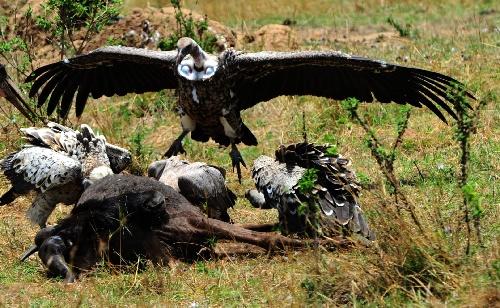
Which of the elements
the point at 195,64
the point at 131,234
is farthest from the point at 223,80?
the point at 131,234

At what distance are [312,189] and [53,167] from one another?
1776mm

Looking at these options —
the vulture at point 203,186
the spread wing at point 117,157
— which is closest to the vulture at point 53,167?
the spread wing at point 117,157

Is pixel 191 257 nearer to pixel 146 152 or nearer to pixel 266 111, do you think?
pixel 146 152

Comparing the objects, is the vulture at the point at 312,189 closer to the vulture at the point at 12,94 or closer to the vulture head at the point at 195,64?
the vulture head at the point at 195,64

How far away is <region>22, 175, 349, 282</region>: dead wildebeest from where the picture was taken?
220 inches

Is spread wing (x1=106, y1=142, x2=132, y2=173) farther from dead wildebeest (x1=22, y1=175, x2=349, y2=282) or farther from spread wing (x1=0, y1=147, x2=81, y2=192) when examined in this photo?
dead wildebeest (x1=22, y1=175, x2=349, y2=282)

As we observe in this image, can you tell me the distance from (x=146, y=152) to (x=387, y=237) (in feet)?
13.4

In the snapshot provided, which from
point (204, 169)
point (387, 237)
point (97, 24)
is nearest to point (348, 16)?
point (97, 24)

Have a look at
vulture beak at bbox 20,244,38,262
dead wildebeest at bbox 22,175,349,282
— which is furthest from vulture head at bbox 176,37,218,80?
vulture beak at bbox 20,244,38,262

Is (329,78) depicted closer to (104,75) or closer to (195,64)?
(195,64)

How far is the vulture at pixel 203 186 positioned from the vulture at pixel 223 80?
1192 mm

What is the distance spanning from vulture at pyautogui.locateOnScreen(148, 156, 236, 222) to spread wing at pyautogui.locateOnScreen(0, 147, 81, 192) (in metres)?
0.63

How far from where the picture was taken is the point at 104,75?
27.9 feet

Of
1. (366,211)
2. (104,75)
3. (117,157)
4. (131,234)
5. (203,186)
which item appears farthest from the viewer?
(104,75)
